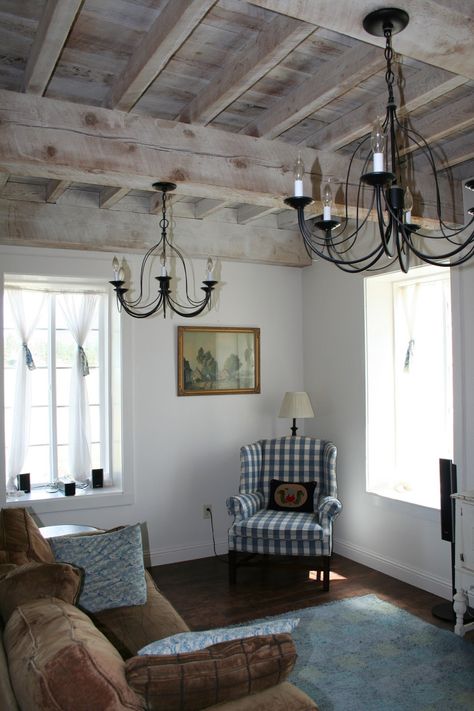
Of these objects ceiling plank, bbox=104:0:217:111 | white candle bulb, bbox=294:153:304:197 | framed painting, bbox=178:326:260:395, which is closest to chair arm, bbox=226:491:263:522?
framed painting, bbox=178:326:260:395

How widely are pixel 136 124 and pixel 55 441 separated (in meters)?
3.05

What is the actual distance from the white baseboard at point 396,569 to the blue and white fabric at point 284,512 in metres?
0.57

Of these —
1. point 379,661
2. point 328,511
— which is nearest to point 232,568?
point 328,511

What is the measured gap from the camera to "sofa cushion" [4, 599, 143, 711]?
4.96 ft

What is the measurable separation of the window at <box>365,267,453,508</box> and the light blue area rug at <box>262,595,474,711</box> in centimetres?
105

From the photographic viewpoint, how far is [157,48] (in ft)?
6.97

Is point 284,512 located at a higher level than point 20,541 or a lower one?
lower

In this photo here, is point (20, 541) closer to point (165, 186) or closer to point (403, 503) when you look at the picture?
point (165, 186)

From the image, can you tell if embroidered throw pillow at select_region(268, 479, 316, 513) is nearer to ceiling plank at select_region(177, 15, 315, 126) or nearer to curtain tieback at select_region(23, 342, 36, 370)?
curtain tieback at select_region(23, 342, 36, 370)

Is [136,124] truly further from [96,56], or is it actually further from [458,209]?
[458,209]

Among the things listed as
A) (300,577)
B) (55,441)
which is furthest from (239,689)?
(55,441)

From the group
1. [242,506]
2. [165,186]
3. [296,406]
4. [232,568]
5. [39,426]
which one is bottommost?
[232,568]

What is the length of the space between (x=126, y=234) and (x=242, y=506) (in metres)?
2.23

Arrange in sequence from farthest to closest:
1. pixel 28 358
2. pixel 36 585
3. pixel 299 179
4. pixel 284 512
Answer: pixel 28 358 < pixel 284 512 < pixel 36 585 < pixel 299 179
